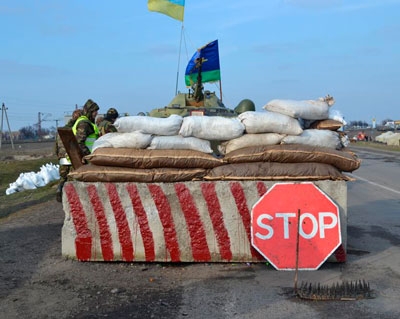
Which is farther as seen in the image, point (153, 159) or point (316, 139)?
point (316, 139)

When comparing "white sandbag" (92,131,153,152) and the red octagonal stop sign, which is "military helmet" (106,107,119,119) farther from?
the red octagonal stop sign

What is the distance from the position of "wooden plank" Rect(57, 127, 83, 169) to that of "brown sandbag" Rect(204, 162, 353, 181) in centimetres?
179

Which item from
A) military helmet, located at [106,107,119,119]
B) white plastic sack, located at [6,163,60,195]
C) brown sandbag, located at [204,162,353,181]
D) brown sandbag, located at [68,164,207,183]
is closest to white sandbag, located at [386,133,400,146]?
white plastic sack, located at [6,163,60,195]

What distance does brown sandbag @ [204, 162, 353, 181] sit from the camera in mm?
5816

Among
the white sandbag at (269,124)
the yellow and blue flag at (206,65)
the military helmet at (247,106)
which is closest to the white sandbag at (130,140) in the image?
the white sandbag at (269,124)

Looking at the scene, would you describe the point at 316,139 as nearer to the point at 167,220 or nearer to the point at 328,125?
the point at 328,125

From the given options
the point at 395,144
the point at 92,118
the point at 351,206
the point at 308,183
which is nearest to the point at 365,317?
the point at 308,183

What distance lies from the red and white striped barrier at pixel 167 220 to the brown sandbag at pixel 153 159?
225 mm

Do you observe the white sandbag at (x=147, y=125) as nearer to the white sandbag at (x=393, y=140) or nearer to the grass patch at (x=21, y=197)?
the grass patch at (x=21, y=197)

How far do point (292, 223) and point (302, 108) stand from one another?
1.53 m

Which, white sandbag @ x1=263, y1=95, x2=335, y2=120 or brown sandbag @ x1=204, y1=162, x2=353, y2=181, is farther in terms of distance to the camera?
white sandbag @ x1=263, y1=95, x2=335, y2=120

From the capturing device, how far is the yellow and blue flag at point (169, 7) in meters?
11.3

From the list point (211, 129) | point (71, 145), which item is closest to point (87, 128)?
point (71, 145)

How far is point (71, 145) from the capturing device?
21.6 ft
